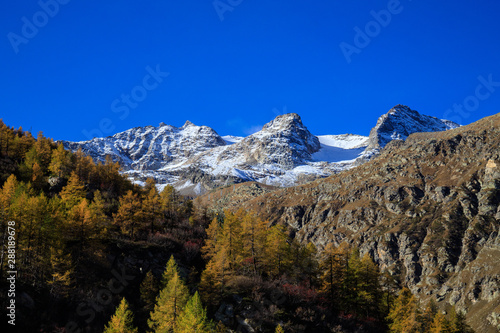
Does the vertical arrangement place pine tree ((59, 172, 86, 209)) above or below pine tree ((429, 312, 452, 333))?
above

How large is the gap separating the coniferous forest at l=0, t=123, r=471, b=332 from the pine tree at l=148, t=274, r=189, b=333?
0.12m

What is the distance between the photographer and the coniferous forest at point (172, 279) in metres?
45.8

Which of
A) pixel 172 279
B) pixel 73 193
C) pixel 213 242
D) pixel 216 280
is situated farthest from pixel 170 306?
pixel 73 193

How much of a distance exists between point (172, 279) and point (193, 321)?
8.83 meters

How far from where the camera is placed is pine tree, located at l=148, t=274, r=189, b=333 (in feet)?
142

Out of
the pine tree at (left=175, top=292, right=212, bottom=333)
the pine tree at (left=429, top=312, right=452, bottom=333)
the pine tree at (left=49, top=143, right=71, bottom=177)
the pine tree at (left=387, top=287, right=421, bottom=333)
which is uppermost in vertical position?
the pine tree at (left=49, top=143, right=71, bottom=177)

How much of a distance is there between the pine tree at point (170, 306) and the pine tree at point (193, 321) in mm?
1724

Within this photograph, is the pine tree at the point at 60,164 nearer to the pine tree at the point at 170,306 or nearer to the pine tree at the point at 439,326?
the pine tree at the point at 170,306

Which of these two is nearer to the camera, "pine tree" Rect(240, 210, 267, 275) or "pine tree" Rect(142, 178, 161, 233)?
"pine tree" Rect(240, 210, 267, 275)

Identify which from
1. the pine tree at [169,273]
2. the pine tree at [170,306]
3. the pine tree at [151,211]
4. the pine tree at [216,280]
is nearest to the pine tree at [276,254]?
the pine tree at [216,280]

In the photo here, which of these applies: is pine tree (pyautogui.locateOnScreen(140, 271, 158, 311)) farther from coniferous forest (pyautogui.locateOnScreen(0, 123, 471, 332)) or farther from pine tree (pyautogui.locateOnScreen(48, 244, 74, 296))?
pine tree (pyautogui.locateOnScreen(48, 244, 74, 296))

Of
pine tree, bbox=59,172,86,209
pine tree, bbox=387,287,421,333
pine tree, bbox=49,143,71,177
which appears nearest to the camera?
pine tree, bbox=387,287,421,333

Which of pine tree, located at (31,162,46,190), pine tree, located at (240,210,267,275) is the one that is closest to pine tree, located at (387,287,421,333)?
pine tree, located at (240,210,267,275)

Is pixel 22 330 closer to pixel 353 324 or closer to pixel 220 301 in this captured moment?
pixel 220 301
